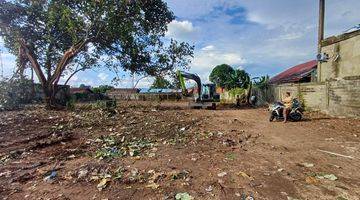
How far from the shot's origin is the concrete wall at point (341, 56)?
46.9 feet

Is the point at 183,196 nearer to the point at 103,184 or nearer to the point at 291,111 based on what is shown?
the point at 103,184

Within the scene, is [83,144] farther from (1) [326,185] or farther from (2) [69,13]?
(2) [69,13]

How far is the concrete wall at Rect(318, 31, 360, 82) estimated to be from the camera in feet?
46.9

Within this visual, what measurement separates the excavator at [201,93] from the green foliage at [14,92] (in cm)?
1010

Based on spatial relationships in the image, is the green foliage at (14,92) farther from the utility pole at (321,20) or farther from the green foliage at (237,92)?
the utility pole at (321,20)

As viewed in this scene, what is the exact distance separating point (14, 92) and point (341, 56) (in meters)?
18.9

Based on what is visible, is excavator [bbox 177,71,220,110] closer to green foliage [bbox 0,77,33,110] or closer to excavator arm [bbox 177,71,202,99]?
excavator arm [bbox 177,71,202,99]

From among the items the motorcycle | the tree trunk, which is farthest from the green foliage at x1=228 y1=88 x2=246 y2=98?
the tree trunk

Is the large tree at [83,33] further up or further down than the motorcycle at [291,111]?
further up

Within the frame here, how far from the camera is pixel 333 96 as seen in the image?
13367 mm

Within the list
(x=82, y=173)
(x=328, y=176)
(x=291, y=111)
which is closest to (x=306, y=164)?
(x=328, y=176)

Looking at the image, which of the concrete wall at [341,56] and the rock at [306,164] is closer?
the rock at [306,164]

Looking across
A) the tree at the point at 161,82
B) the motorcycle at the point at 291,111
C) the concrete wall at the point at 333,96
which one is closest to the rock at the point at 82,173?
the motorcycle at the point at 291,111

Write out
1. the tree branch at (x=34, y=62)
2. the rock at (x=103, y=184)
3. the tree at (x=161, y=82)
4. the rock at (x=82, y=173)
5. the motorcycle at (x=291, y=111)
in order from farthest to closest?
the tree at (x=161, y=82)
the tree branch at (x=34, y=62)
the motorcycle at (x=291, y=111)
the rock at (x=82, y=173)
the rock at (x=103, y=184)
